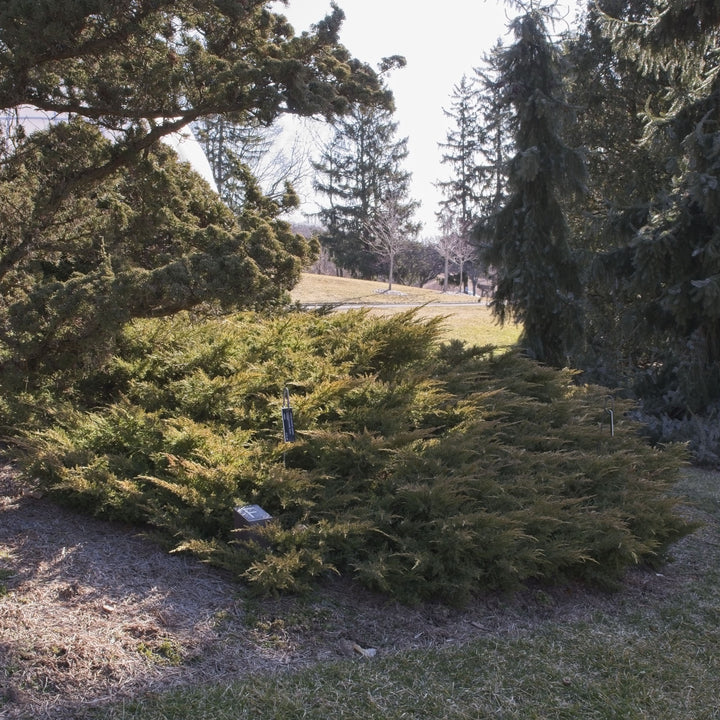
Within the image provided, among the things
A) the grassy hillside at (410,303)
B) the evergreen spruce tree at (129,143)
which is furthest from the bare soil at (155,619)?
the grassy hillside at (410,303)

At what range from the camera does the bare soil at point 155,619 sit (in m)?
2.74

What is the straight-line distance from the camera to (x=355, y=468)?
4.16 metres

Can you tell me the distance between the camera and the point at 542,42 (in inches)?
332

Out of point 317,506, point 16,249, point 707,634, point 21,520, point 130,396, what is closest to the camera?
point 707,634

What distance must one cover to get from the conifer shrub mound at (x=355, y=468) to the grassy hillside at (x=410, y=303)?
23.0 feet

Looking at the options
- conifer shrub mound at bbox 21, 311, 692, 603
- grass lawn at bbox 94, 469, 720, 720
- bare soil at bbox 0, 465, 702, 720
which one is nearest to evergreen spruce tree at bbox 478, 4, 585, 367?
conifer shrub mound at bbox 21, 311, 692, 603

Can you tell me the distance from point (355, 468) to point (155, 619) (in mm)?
1483

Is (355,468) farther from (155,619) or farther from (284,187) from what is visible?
(284,187)

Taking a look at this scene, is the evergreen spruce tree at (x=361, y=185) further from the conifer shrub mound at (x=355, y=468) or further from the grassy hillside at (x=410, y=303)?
the conifer shrub mound at (x=355, y=468)

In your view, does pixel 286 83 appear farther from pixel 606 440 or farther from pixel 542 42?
pixel 542 42

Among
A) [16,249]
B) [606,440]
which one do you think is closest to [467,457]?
[606,440]

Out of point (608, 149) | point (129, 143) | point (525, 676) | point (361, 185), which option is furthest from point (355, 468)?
point (361, 185)

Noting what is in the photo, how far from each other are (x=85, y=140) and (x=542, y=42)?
5.70 metres

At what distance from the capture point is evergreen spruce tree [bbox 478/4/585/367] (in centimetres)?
847
